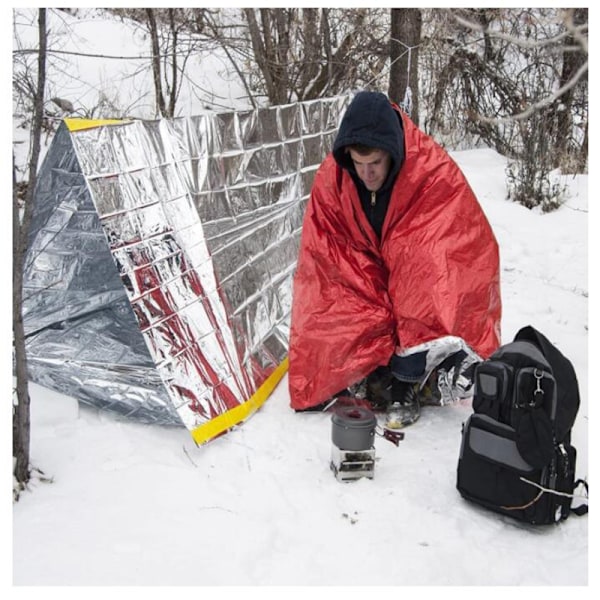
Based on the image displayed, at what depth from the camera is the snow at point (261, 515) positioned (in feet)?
6.12

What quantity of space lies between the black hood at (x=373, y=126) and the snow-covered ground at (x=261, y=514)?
1.09 meters


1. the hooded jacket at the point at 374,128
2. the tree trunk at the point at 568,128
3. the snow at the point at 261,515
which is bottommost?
the snow at the point at 261,515

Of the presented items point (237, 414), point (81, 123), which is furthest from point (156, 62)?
point (237, 414)

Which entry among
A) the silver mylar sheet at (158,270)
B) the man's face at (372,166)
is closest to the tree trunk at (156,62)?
the silver mylar sheet at (158,270)

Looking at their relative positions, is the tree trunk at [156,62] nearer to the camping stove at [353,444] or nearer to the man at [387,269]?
the man at [387,269]

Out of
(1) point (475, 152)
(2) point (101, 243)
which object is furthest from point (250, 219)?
(1) point (475, 152)

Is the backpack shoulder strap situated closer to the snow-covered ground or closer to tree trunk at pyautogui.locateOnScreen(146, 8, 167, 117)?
the snow-covered ground

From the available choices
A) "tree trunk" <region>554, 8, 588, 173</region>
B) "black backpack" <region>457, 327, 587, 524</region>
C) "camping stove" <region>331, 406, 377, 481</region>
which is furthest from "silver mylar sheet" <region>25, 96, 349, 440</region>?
"tree trunk" <region>554, 8, 588, 173</region>

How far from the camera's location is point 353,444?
2252 mm

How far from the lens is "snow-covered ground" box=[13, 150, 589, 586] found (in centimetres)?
187

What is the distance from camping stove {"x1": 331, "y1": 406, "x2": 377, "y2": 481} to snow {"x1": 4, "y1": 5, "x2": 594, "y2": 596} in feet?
0.15

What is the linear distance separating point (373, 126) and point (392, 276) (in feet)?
1.92
